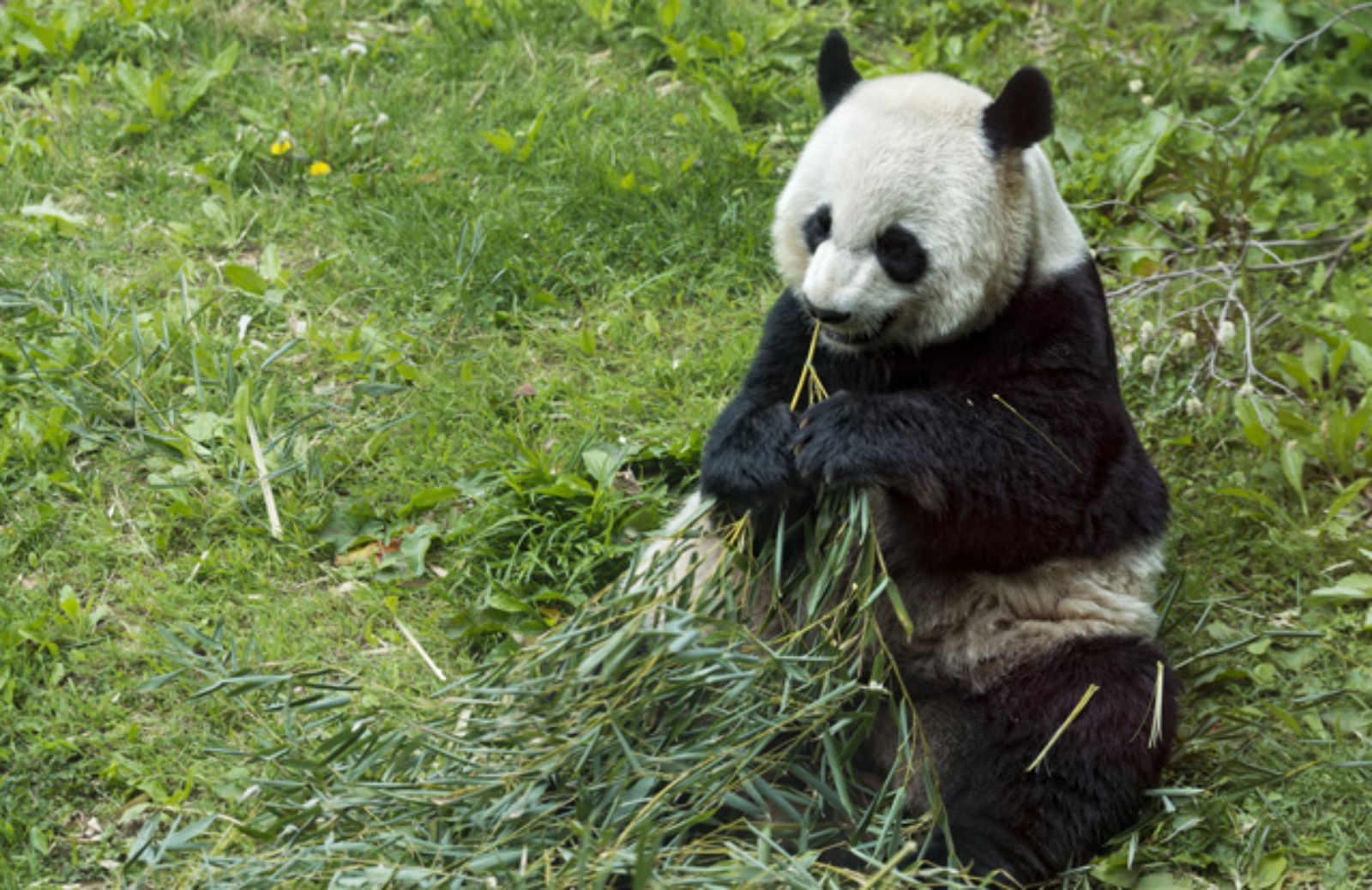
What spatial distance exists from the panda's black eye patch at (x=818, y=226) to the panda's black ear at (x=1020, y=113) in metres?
0.51

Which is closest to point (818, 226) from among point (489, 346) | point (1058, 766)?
point (1058, 766)

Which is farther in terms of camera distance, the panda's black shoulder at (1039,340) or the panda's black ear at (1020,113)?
the panda's black shoulder at (1039,340)

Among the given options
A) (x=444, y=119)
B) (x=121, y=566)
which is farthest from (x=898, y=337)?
(x=444, y=119)

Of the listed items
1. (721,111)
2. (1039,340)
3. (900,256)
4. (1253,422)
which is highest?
(900,256)

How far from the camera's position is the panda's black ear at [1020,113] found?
395cm

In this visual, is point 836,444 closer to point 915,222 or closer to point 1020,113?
point 915,222

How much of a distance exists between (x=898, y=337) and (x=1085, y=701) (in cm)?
119

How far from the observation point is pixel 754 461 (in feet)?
13.6

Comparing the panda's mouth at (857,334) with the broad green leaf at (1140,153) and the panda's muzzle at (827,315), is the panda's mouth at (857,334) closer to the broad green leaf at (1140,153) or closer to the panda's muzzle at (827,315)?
the panda's muzzle at (827,315)

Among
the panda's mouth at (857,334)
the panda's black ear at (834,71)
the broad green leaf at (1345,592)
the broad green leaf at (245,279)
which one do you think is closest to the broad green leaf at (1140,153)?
the broad green leaf at (1345,592)

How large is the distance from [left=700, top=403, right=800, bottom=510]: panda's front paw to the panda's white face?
0.32 meters

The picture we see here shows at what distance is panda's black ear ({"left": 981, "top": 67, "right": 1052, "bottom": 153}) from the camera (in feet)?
13.0

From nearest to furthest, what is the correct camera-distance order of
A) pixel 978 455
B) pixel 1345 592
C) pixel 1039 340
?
pixel 978 455, pixel 1039 340, pixel 1345 592

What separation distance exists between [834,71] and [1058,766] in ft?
7.29
